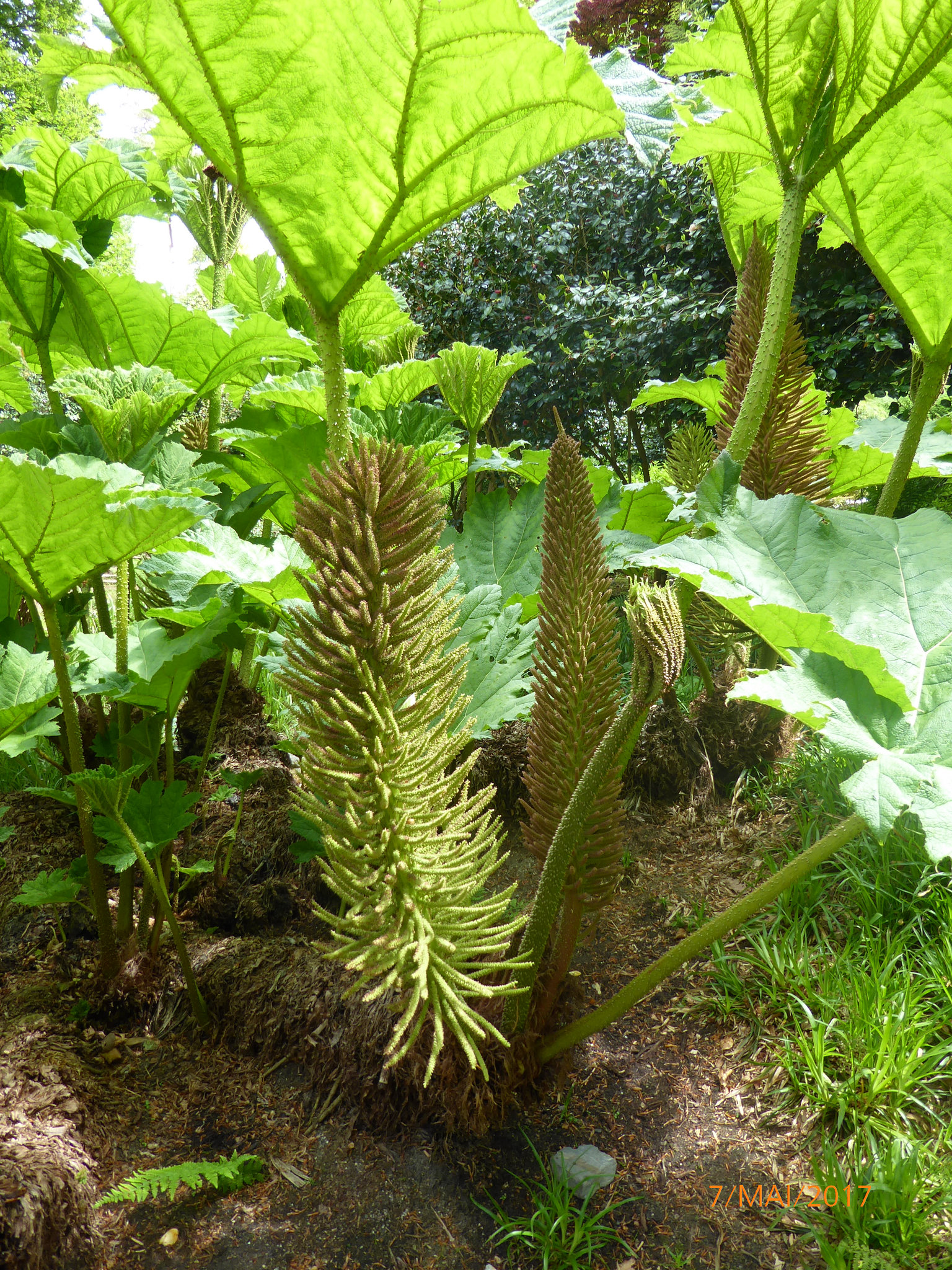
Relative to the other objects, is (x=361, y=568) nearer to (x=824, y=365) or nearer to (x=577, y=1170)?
(x=577, y=1170)

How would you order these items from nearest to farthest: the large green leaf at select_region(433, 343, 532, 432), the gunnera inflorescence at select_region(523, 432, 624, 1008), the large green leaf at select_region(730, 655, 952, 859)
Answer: the large green leaf at select_region(730, 655, 952, 859) → the gunnera inflorescence at select_region(523, 432, 624, 1008) → the large green leaf at select_region(433, 343, 532, 432)

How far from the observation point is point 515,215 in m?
5.89

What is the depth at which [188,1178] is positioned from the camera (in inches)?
41.6

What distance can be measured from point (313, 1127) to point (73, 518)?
112cm

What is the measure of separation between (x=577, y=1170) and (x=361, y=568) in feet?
3.60

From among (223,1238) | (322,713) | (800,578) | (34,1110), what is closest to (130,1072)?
(34,1110)

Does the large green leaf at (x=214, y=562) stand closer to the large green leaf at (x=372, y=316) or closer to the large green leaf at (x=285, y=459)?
the large green leaf at (x=285, y=459)

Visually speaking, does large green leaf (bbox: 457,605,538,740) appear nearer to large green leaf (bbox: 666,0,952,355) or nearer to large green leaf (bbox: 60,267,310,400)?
large green leaf (bbox: 666,0,952,355)

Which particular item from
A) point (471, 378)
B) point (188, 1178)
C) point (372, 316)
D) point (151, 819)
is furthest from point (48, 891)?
point (372, 316)

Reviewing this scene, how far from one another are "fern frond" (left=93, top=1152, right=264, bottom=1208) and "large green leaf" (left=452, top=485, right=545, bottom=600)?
1213mm

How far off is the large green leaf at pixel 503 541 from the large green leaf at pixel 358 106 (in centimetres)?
92

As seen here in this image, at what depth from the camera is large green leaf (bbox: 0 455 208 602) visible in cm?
105

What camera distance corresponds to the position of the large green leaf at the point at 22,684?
127 cm

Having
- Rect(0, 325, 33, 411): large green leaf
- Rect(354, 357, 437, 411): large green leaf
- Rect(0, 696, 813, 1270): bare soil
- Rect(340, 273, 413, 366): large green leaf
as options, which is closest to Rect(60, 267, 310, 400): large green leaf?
Rect(0, 325, 33, 411): large green leaf
